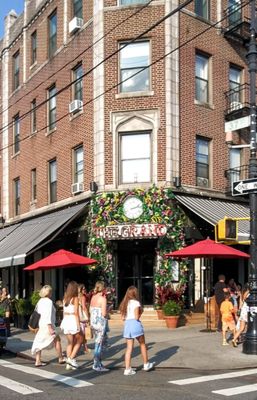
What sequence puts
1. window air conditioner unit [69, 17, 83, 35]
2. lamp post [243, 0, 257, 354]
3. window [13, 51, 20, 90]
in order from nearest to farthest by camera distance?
lamp post [243, 0, 257, 354], window air conditioner unit [69, 17, 83, 35], window [13, 51, 20, 90]

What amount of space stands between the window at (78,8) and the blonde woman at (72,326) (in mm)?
13800

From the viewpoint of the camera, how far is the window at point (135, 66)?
64.8ft

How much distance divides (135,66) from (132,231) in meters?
5.85

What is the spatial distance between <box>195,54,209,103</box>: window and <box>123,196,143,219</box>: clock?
14.9ft

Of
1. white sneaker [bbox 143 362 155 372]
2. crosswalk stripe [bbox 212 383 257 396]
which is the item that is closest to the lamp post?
white sneaker [bbox 143 362 155 372]

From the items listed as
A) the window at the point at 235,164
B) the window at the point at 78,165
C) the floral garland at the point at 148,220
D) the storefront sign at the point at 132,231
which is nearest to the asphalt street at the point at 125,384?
the storefront sign at the point at 132,231

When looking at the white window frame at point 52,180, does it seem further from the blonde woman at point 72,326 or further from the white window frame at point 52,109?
the blonde woman at point 72,326

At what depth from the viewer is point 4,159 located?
28.3 meters

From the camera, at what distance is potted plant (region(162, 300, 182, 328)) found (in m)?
17.7

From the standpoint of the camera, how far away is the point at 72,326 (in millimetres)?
11125

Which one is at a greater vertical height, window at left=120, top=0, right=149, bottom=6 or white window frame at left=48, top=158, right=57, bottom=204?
window at left=120, top=0, right=149, bottom=6

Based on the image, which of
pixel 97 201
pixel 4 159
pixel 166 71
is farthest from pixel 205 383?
pixel 4 159

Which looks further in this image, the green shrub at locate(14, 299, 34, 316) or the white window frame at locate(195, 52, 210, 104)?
the white window frame at locate(195, 52, 210, 104)

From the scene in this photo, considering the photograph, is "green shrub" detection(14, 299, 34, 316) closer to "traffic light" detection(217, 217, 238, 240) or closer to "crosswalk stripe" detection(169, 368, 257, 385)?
"traffic light" detection(217, 217, 238, 240)
